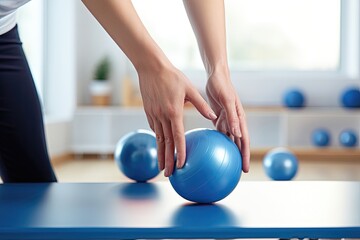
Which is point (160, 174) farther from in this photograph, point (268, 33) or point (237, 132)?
point (237, 132)

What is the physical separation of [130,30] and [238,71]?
16.8ft

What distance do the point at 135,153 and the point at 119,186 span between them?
36 cm

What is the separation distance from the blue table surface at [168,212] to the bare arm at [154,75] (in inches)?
7.1

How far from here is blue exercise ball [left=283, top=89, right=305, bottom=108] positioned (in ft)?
19.2

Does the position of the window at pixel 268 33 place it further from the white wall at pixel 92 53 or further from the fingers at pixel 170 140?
the fingers at pixel 170 140

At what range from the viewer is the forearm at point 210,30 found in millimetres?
1470

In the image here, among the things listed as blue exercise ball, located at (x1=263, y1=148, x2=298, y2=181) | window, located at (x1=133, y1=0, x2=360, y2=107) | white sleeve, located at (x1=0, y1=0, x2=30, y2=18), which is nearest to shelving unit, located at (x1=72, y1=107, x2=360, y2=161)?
window, located at (x1=133, y1=0, x2=360, y2=107)

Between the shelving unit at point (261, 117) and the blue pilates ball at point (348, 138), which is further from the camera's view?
the shelving unit at point (261, 117)

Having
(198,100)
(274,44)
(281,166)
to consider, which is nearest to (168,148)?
(198,100)

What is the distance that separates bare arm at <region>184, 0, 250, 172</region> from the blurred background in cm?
392

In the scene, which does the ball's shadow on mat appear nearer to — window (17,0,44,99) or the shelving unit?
window (17,0,44,99)

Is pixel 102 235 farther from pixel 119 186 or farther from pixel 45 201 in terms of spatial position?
pixel 119 186

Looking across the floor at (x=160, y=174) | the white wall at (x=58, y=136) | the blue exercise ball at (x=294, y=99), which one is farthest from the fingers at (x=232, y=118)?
the blue exercise ball at (x=294, y=99)

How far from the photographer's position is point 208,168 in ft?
4.44
